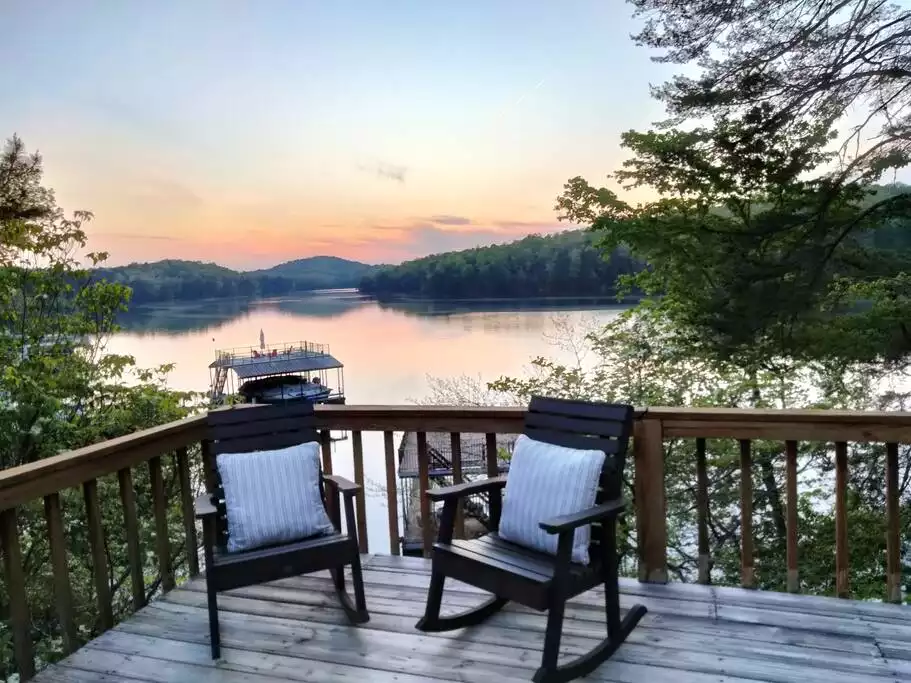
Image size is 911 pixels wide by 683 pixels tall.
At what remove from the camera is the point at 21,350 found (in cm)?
688

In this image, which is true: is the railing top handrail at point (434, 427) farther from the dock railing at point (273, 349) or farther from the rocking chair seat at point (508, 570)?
the dock railing at point (273, 349)

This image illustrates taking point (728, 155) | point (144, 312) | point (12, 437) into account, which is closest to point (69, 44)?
point (144, 312)

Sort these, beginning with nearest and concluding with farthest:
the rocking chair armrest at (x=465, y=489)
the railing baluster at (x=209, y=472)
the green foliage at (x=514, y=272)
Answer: the rocking chair armrest at (x=465, y=489), the railing baluster at (x=209, y=472), the green foliage at (x=514, y=272)

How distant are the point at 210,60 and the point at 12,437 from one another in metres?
4.49

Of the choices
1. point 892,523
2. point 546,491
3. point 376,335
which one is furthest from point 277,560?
point 376,335

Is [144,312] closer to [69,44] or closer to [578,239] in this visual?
[69,44]

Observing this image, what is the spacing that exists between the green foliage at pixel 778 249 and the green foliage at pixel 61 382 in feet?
19.7

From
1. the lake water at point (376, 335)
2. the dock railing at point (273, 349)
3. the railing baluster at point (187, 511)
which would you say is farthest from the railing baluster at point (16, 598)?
the dock railing at point (273, 349)

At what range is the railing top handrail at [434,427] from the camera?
2430 millimetres

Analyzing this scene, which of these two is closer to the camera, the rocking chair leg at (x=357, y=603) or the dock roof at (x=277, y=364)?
the rocking chair leg at (x=357, y=603)

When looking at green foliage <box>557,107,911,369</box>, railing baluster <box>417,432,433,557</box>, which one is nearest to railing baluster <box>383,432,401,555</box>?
railing baluster <box>417,432,433,557</box>

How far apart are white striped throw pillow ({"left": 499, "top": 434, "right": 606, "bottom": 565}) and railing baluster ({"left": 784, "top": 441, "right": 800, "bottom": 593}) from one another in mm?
887

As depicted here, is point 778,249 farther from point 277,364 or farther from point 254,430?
point 277,364

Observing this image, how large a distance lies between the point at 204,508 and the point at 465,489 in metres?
1.03
